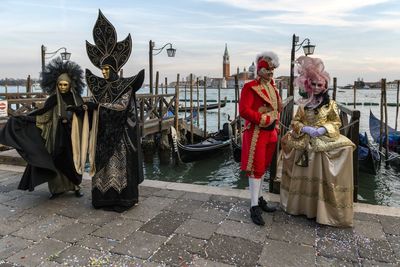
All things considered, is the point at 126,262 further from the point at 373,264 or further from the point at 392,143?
the point at 392,143

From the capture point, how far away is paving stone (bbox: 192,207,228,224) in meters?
3.21

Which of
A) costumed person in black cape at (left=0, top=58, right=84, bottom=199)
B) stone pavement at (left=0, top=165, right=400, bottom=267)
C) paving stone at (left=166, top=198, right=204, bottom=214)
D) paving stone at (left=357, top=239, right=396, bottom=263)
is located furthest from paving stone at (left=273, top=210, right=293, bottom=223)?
costumed person in black cape at (left=0, top=58, right=84, bottom=199)

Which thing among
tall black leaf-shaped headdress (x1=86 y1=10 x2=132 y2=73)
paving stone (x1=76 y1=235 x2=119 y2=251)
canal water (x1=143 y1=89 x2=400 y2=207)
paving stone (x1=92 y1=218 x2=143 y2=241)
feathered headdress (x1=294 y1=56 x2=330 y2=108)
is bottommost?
canal water (x1=143 y1=89 x2=400 y2=207)

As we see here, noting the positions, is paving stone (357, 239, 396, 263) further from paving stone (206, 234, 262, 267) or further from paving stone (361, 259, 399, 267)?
paving stone (206, 234, 262, 267)

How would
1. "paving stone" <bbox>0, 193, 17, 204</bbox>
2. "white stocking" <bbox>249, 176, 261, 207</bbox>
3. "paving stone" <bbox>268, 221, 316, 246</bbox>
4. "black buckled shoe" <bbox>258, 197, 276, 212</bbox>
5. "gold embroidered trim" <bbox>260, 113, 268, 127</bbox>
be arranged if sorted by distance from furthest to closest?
"paving stone" <bbox>0, 193, 17, 204</bbox>, "black buckled shoe" <bbox>258, 197, 276, 212</bbox>, "white stocking" <bbox>249, 176, 261, 207</bbox>, "gold embroidered trim" <bbox>260, 113, 268, 127</bbox>, "paving stone" <bbox>268, 221, 316, 246</bbox>

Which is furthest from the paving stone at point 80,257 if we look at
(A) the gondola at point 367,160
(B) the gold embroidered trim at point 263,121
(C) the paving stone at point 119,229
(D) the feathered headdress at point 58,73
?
(A) the gondola at point 367,160

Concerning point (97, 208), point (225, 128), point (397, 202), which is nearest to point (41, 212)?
point (97, 208)

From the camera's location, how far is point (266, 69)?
3059mm

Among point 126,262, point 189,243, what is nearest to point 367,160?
point 189,243

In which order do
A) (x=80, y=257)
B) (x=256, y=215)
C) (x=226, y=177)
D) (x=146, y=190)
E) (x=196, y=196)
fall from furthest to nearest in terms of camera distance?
1. (x=226, y=177)
2. (x=146, y=190)
3. (x=196, y=196)
4. (x=256, y=215)
5. (x=80, y=257)

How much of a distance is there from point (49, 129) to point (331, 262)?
119 inches

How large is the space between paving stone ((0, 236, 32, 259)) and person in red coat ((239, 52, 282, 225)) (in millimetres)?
1939

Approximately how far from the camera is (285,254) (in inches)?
100

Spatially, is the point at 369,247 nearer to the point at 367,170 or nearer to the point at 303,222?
the point at 303,222
